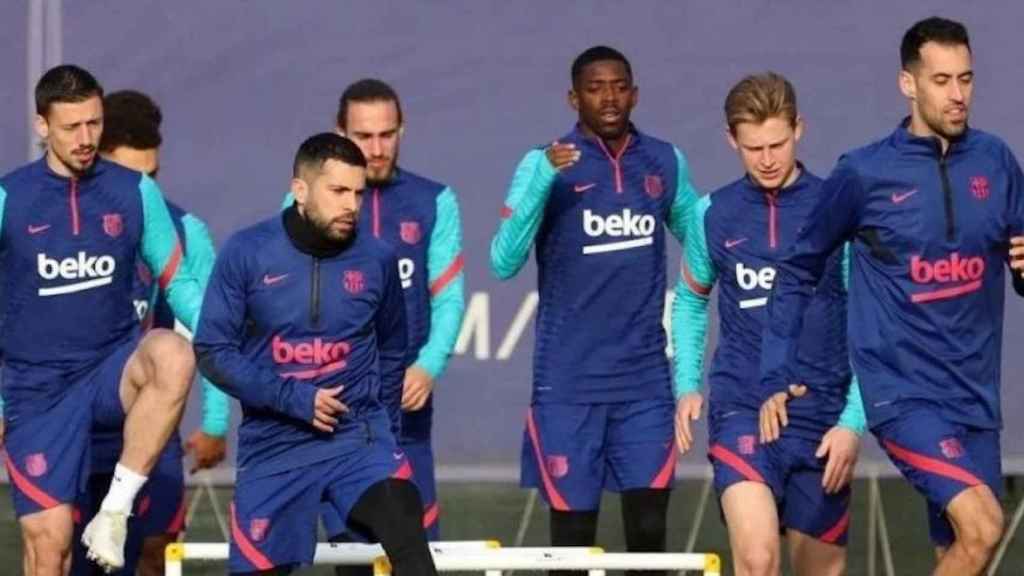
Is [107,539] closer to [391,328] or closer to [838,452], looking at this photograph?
[391,328]

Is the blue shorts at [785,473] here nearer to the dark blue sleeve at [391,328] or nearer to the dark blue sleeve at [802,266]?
the dark blue sleeve at [802,266]

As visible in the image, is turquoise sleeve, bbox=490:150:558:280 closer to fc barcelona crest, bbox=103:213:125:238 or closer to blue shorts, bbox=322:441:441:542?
blue shorts, bbox=322:441:441:542

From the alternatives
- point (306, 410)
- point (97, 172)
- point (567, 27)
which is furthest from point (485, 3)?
point (306, 410)

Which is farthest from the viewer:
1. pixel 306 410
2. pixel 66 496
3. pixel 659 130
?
pixel 659 130

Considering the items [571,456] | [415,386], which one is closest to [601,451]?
[571,456]

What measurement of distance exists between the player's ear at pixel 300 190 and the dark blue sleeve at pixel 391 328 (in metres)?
0.32

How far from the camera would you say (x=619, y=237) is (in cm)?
1124

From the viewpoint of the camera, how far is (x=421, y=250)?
1123 cm

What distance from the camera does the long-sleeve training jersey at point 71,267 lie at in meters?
10.6

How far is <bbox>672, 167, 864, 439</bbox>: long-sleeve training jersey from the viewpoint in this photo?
1054 centimetres

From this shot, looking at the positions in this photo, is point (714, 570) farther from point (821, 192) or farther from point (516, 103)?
point (516, 103)

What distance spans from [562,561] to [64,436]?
187 centimetres

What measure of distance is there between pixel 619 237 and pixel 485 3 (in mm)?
1750

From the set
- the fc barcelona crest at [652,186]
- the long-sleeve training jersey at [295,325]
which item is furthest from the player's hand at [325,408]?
the fc barcelona crest at [652,186]
